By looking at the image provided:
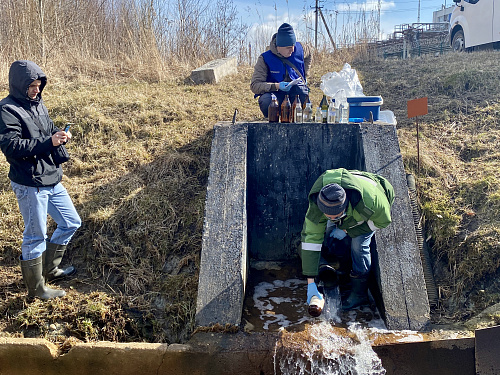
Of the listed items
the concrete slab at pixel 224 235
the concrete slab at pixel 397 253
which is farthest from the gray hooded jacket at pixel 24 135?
the concrete slab at pixel 397 253

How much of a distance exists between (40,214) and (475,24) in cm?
1008

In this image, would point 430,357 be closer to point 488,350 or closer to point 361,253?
point 488,350

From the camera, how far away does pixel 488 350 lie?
272 centimetres

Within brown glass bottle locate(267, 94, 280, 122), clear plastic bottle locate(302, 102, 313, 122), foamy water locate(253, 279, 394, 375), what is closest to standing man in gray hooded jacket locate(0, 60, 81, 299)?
foamy water locate(253, 279, 394, 375)

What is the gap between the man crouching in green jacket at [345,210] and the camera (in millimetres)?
2742

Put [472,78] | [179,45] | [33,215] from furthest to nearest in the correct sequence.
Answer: [179,45] < [472,78] < [33,215]

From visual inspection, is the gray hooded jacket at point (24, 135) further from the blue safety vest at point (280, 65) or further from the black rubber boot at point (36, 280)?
the blue safety vest at point (280, 65)

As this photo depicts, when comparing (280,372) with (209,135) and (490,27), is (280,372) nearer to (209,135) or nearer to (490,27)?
(209,135)

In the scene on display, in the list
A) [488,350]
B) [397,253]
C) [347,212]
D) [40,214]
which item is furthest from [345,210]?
[40,214]

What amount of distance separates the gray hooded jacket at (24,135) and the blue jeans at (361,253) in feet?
8.16

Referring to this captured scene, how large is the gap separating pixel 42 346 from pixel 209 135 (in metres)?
3.16

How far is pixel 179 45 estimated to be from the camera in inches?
379

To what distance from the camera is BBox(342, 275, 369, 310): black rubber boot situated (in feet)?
11.2

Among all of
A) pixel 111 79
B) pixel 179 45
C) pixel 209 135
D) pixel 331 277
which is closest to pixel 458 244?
pixel 331 277
